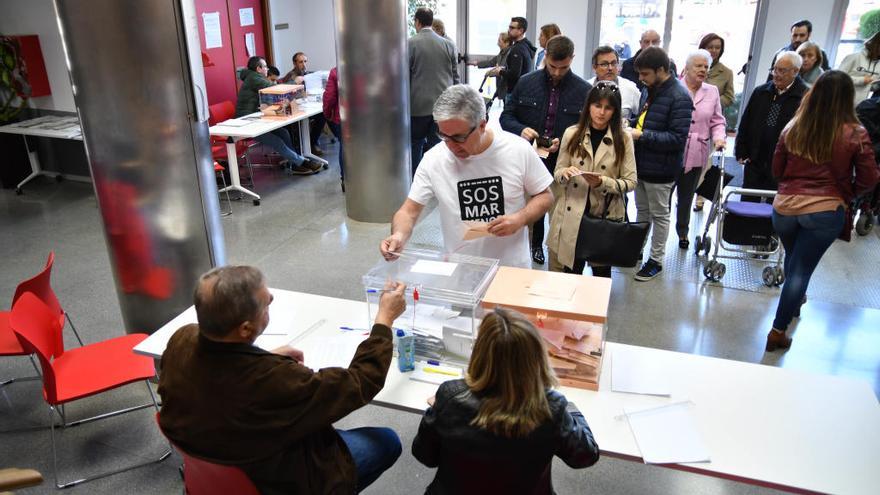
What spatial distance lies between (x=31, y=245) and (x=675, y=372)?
19.1 ft

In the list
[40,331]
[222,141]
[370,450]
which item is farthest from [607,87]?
[222,141]

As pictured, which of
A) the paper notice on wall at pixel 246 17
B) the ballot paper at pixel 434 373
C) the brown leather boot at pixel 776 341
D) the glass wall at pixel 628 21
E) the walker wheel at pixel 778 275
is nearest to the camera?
the ballot paper at pixel 434 373

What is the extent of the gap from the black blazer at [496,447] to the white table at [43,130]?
21.5ft

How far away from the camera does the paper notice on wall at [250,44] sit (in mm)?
9406

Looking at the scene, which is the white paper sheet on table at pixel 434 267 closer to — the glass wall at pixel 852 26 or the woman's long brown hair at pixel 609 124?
the woman's long brown hair at pixel 609 124

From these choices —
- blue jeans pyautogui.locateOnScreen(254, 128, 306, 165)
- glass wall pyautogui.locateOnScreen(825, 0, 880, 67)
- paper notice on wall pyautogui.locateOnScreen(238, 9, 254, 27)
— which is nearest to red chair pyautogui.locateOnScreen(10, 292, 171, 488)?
blue jeans pyautogui.locateOnScreen(254, 128, 306, 165)

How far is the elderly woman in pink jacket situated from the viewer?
16.3ft

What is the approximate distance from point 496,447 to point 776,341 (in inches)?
121

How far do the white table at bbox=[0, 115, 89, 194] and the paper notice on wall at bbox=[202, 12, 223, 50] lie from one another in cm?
194

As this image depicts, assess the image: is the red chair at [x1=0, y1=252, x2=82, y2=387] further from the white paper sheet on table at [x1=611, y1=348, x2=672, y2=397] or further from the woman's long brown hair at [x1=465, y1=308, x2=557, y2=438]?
the white paper sheet on table at [x1=611, y1=348, x2=672, y2=397]

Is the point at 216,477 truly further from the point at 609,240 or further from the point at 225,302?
the point at 609,240

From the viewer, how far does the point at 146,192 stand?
11.6 ft

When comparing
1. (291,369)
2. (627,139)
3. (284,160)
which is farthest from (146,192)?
(284,160)

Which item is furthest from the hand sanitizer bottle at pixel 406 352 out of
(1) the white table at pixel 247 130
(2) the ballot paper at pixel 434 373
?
(1) the white table at pixel 247 130
